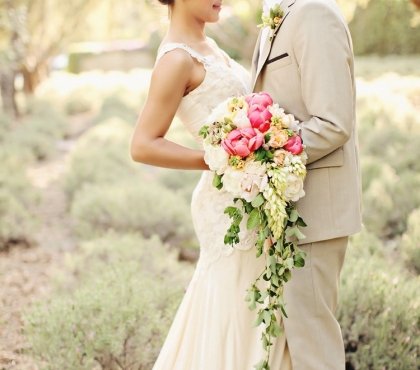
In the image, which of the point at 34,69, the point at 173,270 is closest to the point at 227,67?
the point at 173,270

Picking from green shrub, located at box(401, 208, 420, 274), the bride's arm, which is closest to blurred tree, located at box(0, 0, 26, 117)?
green shrub, located at box(401, 208, 420, 274)

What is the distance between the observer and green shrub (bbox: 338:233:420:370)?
362 cm

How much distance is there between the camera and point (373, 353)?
3637 mm

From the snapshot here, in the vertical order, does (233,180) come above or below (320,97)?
below

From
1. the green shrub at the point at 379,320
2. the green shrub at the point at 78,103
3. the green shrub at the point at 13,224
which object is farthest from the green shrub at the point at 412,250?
the green shrub at the point at 78,103

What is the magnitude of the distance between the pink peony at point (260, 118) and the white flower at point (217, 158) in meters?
0.13

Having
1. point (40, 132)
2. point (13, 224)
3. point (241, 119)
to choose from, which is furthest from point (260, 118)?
point (40, 132)

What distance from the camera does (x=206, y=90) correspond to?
2.61 meters

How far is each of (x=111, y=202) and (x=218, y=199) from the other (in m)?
4.56

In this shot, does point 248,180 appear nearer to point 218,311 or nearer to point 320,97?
point 320,97

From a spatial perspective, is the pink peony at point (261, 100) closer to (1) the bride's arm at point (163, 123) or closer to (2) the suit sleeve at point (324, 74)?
(2) the suit sleeve at point (324, 74)

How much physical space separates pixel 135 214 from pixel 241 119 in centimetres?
485

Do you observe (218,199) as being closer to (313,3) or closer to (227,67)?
(227,67)

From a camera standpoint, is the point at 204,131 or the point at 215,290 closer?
the point at 204,131
